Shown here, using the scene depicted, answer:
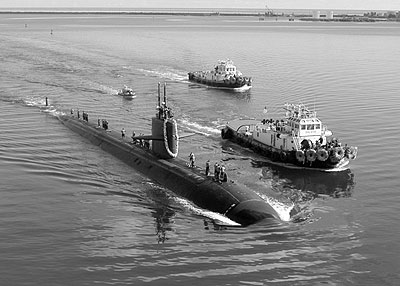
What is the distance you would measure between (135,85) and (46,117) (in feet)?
76.5

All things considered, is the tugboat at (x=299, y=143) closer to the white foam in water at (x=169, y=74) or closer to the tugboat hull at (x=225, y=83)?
the tugboat hull at (x=225, y=83)

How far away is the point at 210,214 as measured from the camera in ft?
94.4

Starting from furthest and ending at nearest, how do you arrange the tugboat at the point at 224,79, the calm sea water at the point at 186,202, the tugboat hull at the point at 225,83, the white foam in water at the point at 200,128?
1. the tugboat at the point at 224,79
2. the tugboat hull at the point at 225,83
3. the white foam in water at the point at 200,128
4. the calm sea water at the point at 186,202

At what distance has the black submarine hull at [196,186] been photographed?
1096 inches

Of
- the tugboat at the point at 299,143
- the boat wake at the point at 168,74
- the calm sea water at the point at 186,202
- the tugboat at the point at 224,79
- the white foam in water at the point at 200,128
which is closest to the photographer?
the calm sea water at the point at 186,202

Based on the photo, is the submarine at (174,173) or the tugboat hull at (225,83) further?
the tugboat hull at (225,83)

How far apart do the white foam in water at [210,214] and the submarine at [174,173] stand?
22 centimetres

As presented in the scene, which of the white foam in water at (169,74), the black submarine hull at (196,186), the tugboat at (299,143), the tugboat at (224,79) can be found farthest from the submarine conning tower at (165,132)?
the white foam in water at (169,74)

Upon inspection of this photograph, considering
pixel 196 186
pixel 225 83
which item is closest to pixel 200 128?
pixel 196 186

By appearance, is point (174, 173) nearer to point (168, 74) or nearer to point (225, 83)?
point (225, 83)

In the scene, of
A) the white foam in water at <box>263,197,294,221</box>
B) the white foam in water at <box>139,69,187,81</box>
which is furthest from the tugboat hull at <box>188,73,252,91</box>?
the white foam in water at <box>263,197,294,221</box>

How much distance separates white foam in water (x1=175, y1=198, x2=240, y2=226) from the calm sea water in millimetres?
132

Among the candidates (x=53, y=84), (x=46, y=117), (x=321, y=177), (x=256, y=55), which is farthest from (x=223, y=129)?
(x=256, y=55)

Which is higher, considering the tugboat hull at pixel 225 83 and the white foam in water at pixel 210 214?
the tugboat hull at pixel 225 83
